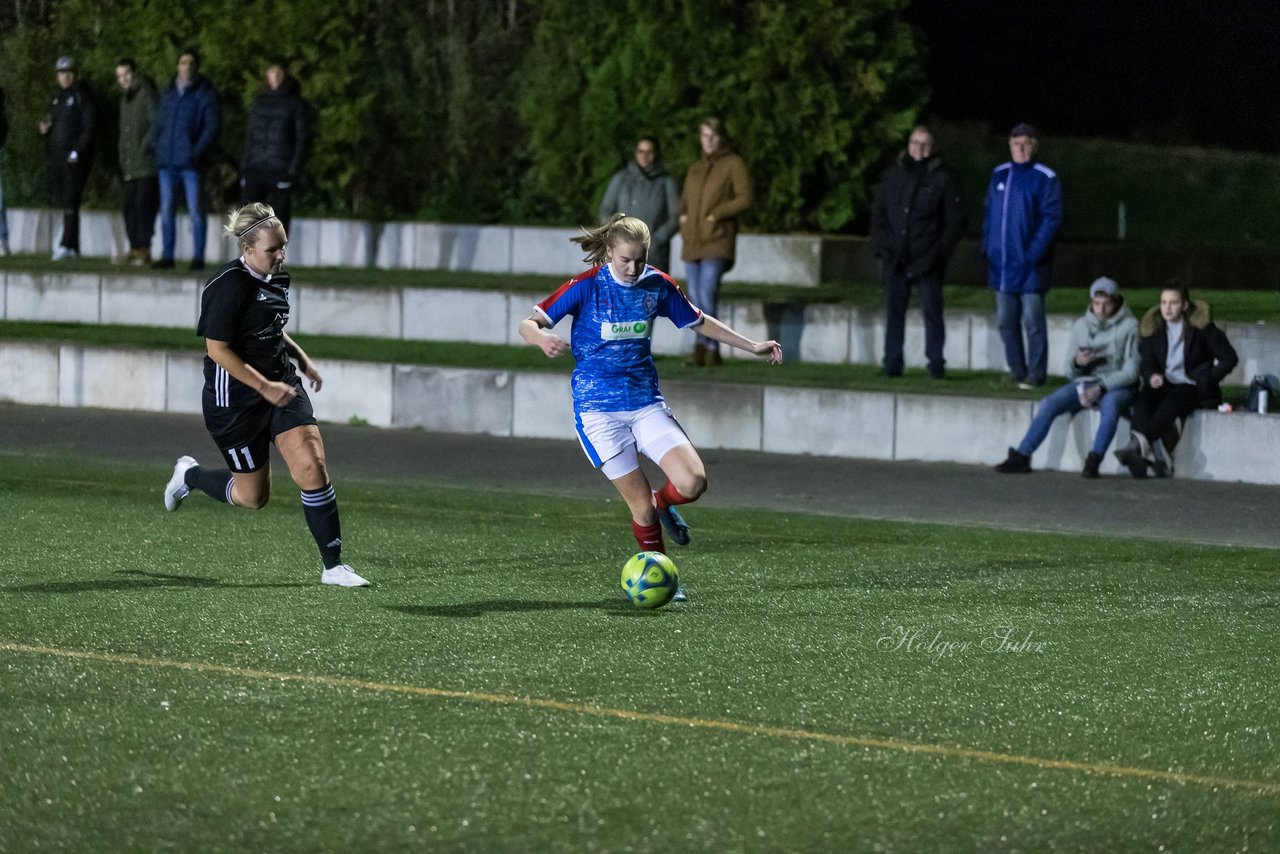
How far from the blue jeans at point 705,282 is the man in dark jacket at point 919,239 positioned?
1.37 meters

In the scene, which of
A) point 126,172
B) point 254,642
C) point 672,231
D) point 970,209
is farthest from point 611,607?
point 970,209

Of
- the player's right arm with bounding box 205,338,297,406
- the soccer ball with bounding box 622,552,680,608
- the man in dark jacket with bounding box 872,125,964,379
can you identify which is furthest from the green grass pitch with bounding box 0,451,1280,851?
the man in dark jacket with bounding box 872,125,964,379

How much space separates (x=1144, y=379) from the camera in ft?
46.7

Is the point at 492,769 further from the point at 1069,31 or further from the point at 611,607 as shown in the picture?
the point at 1069,31

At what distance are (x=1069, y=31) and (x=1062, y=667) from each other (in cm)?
1836

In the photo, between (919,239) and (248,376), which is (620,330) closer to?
(248,376)

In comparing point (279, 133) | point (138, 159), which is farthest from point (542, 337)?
point (138, 159)

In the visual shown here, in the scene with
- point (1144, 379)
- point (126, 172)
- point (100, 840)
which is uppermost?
point (126, 172)

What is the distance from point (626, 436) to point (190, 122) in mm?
11827

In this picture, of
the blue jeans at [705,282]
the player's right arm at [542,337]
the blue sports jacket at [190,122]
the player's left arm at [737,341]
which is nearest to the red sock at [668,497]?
the player's left arm at [737,341]

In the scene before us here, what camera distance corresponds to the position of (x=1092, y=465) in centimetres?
1410

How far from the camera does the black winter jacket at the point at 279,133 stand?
1975cm

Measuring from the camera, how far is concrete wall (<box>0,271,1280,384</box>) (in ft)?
55.7

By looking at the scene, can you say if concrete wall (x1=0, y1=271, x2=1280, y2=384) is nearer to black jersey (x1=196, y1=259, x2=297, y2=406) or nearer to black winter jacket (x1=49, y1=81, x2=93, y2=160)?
black winter jacket (x1=49, y1=81, x2=93, y2=160)
